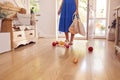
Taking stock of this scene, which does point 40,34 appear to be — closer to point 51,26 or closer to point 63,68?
point 51,26

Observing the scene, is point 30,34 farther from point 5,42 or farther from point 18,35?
point 5,42

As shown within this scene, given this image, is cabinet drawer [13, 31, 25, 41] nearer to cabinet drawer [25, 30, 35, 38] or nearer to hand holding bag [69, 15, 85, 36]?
cabinet drawer [25, 30, 35, 38]

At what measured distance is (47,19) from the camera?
6.16 metres

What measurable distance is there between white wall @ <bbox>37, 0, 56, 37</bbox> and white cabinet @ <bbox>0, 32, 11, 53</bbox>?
3.15 metres

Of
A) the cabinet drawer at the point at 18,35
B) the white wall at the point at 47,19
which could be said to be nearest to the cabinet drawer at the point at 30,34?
the cabinet drawer at the point at 18,35

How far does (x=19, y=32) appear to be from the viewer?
360cm

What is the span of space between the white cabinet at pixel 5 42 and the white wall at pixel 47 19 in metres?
3.15

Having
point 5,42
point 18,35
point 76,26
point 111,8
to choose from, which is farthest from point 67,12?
point 111,8

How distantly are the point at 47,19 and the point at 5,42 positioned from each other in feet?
10.8

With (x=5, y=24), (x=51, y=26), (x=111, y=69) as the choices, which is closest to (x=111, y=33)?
(x=51, y=26)

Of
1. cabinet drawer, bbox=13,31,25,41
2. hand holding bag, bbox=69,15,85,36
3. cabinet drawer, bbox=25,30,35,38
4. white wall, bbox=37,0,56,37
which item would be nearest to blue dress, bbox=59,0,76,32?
hand holding bag, bbox=69,15,85,36

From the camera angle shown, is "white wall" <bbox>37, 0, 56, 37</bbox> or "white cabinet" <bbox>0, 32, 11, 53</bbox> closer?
"white cabinet" <bbox>0, 32, 11, 53</bbox>

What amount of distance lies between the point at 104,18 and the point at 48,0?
1.90 meters

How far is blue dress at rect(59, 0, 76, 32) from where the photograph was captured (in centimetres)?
406
